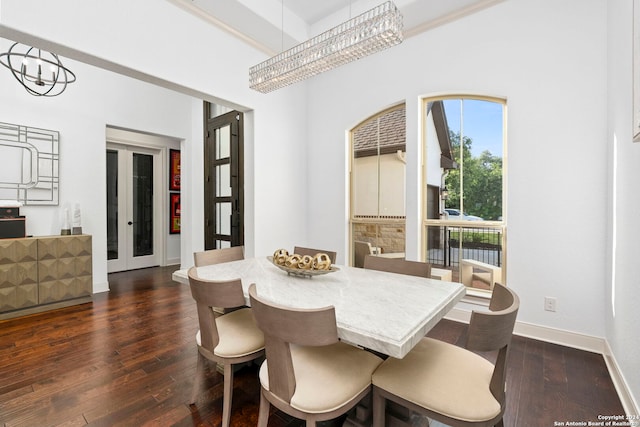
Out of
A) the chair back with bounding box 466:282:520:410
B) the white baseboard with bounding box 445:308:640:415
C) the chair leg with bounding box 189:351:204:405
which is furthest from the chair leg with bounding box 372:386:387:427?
the white baseboard with bounding box 445:308:640:415

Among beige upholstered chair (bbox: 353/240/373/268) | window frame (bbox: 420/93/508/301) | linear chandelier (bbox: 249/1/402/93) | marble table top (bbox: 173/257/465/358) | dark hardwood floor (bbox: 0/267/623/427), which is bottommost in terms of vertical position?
dark hardwood floor (bbox: 0/267/623/427)

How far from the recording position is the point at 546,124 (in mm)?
2717

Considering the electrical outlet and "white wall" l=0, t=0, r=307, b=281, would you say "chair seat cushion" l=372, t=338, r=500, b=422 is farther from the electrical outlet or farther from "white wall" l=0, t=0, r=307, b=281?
"white wall" l=0, t=0, r=307, b=281

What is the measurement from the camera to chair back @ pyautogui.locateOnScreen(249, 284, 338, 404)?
1.10 metres

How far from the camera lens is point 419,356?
1447 millimetres

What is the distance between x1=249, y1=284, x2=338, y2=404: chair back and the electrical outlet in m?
2.58

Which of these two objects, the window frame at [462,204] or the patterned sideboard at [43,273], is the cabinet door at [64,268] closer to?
the patterned sideboard at [43,273]

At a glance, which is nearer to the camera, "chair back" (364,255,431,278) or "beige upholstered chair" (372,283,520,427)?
"beige upholstered chair" (372,283,520,427)

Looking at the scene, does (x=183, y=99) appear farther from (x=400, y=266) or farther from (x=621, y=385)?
(x=621, y=385)

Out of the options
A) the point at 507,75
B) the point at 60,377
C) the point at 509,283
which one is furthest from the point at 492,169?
the point at 60,377

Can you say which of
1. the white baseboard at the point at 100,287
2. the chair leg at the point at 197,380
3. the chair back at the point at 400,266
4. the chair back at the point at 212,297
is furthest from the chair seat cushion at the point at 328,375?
the white baseboard at the point at 100,287

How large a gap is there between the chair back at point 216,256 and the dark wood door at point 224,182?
1.09 meters

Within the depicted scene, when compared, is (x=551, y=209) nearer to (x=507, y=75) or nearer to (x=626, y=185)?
(x=626, y=185)

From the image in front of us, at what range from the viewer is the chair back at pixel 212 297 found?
151cm
